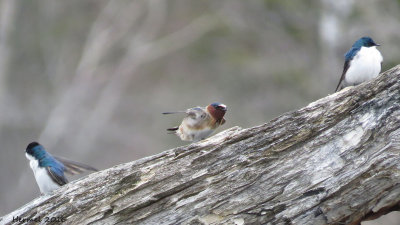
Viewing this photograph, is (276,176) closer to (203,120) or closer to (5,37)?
(203,120)

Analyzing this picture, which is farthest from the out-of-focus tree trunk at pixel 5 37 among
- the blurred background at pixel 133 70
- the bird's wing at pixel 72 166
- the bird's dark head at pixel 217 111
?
the bird's dark head at pixel 217 111

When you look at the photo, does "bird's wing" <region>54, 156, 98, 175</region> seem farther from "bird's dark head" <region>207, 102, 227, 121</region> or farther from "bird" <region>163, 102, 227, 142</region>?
"bird's dark head" <region>207, 102, 227, 121</region>

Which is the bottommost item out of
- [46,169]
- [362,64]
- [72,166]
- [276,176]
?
[276,176]

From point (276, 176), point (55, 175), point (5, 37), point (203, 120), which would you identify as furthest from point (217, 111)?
point (5, 37)

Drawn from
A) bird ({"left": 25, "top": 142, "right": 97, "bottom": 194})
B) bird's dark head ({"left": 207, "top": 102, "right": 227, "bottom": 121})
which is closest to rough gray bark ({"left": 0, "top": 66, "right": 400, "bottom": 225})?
bird's dark head ({"left": 207, "top": 102, "right": 227, "bottom": 121})

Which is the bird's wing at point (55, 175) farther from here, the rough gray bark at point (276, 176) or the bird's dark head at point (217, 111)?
the bird's dark head at point (217, 111)

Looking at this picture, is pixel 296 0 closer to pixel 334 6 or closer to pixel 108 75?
pixel 334 6

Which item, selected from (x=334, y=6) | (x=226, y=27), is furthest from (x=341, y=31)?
(x=226, y=27)
